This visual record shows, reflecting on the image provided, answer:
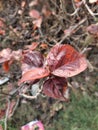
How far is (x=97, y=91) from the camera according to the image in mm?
2104

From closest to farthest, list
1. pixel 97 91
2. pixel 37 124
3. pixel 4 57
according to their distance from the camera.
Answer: pixel 4 57, pixel 37 124, pixel 97 91

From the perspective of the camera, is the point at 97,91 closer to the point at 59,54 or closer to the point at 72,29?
the point at 72,29

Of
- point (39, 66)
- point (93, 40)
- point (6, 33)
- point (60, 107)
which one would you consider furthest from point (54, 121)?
point (39, 66)

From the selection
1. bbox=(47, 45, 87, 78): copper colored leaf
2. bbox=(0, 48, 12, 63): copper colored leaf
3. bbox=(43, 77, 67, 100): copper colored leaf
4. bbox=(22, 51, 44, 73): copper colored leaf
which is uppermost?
bbox=(47, 45, 87, 78): copper colored leaf

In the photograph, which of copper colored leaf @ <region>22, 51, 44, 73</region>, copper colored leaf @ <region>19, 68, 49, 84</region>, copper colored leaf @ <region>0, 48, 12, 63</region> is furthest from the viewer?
copper colored leaf @ <region>0, 48, 12, 63</region>

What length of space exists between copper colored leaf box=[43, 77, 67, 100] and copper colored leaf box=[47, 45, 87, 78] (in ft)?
0.13

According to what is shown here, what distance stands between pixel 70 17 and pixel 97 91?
0.46 m

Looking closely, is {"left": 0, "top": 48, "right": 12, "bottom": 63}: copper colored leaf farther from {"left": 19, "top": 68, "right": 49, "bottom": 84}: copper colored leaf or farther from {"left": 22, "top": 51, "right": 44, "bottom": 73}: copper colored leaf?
{"left": 19, "top": 68, "right": 49, "bottom": 84}: copper colored leaf

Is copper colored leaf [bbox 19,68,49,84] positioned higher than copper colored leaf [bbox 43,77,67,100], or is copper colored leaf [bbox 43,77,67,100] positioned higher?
copper colored leaf [bbox 19,68,49,84]

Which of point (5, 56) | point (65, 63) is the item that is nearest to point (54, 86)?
point (65, 63)

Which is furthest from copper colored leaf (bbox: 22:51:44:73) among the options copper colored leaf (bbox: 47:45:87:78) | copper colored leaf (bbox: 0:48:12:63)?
copper colored leaf (bbox: 0:48:12:63)

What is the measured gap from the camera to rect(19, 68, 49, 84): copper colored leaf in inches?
41.5

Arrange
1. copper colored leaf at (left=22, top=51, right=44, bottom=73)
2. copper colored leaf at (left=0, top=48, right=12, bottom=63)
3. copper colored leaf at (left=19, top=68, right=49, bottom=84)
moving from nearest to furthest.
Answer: copper colored leaf at (left=19, top=68, right=49, bottom=84) < copper colored leaf at (left=22, top=51, right=44, bottom=73) < copper colored leaf at (left=0, top=48, right=12, bottom=63)

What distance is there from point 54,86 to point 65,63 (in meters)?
0.08
